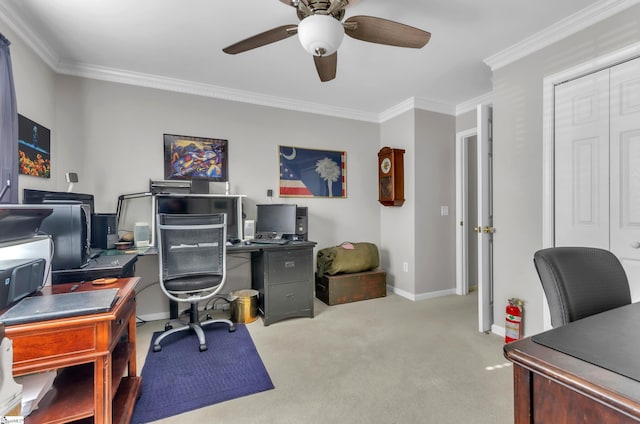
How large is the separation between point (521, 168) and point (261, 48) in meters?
2.43

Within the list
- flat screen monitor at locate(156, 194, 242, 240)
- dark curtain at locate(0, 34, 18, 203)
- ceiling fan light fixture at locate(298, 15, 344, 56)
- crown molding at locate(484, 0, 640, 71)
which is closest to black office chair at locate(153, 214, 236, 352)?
flat screen monitor at locate(156, 194, 242, 240)

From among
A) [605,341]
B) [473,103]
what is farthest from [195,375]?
[473,103]

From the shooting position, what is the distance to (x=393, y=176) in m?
3.81

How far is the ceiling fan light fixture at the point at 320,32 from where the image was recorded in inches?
60.7

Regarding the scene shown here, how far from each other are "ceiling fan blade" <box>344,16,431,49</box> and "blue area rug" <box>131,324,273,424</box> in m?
2.29

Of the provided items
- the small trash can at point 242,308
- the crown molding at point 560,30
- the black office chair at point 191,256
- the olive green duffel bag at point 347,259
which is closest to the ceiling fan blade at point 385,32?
the crown molding at point 560,30

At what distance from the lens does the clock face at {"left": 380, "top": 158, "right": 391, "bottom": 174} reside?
12.8 ft

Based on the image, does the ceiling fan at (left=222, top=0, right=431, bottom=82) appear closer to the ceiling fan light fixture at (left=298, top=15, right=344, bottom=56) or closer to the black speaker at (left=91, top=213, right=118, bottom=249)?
the ceiling fan light fixture at (left=298, top=15, right=344, bottom=56)

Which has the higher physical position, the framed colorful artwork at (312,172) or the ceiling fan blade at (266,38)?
the ceiling fan blade at (266,38)

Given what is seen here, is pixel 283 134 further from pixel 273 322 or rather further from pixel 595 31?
pixel 595 31

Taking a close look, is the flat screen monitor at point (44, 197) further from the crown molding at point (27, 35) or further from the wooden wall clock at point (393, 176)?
the wooden wall clock at point (393, 176)

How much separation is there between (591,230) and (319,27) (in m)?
2.29

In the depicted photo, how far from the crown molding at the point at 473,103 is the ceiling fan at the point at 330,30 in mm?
2148

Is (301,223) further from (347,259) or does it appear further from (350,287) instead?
(350,287)
